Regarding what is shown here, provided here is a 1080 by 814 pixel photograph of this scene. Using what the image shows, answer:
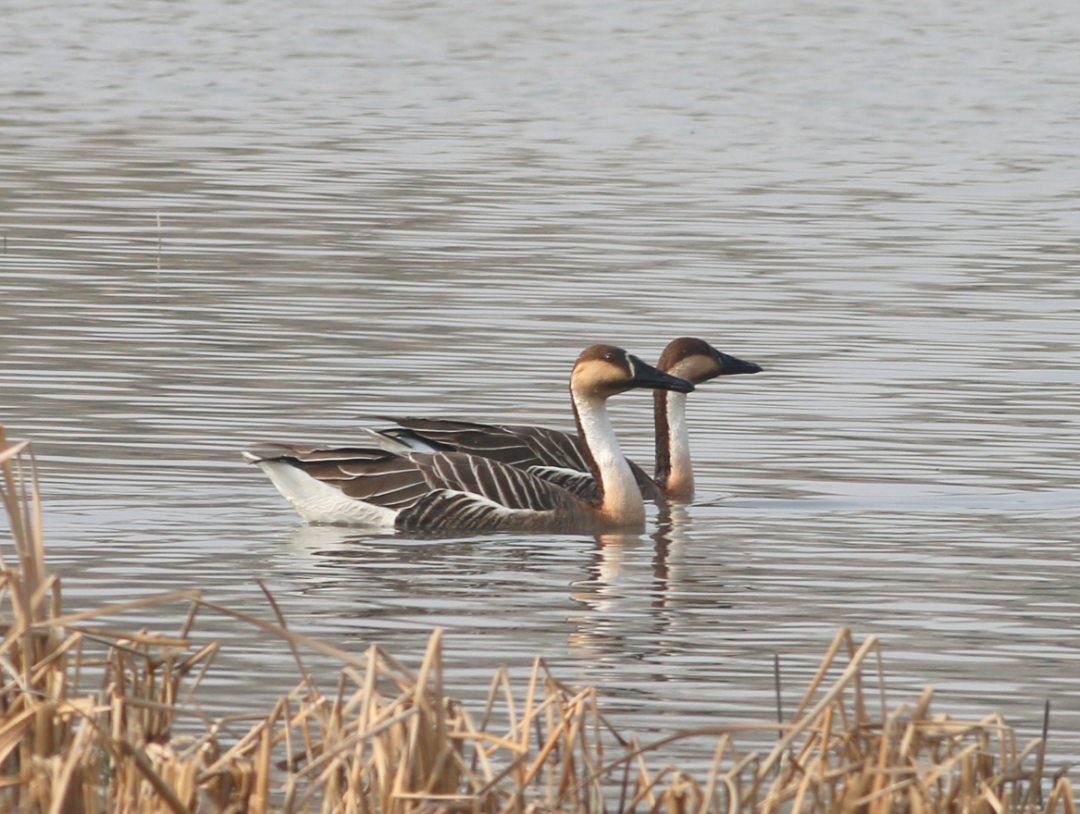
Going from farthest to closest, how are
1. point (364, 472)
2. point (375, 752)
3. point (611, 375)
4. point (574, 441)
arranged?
point (574, 441) → point (611, 375) → point (364, 472) → point (375, 752)

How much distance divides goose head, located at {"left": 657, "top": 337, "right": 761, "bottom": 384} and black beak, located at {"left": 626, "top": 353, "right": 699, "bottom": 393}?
117 centimetres

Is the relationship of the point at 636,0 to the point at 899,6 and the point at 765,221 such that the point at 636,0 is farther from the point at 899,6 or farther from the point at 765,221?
the point at 765,221

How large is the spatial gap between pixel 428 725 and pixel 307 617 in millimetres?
4050

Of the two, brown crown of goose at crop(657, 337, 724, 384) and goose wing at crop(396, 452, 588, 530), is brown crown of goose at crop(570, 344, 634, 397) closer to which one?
goose wing at crop(396, 452, 588, 530)

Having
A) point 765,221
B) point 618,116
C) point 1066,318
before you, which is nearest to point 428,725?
point 1066,318

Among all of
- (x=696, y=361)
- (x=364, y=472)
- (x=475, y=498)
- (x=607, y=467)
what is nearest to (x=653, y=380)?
(x=607, y=467)

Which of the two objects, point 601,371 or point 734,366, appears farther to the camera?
point 734,366

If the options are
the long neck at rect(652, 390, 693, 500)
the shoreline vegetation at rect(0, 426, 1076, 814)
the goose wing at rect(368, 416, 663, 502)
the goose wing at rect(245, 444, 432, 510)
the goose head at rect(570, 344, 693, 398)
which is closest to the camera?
the shoreline vegetation at rect(0, 426, 1076, 814)

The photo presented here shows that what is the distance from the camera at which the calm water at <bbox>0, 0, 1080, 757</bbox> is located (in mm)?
10375

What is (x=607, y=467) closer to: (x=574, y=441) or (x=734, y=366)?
(x=574, y=441)

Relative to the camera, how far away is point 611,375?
1354 centimetres

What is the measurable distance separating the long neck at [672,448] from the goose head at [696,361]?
0.78 ft

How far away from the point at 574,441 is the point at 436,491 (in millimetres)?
1408

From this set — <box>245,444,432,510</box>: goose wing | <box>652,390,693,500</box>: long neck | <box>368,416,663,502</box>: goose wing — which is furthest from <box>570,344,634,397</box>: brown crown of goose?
<box>245,444,432,510</box>: goose wing
